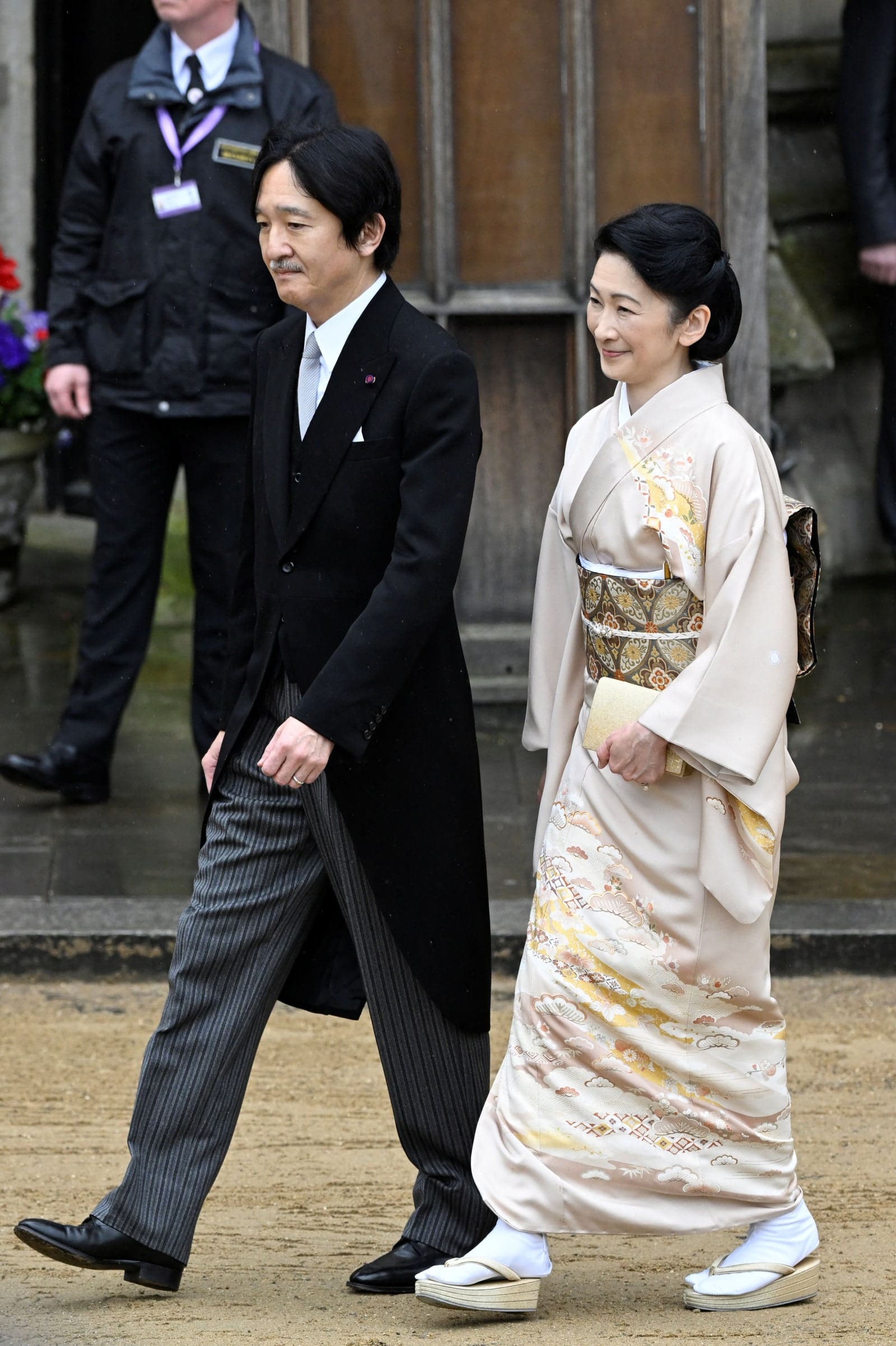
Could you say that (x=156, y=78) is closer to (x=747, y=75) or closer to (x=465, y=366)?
(x=747, y=75)

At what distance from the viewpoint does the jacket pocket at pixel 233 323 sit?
5148 mm

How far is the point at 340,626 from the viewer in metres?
3.08

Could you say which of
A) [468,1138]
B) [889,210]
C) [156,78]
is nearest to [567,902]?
[468,1138]

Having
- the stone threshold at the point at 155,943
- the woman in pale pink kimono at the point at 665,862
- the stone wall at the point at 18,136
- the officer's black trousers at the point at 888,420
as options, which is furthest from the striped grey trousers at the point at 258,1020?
the stone wall at the point at 18,136

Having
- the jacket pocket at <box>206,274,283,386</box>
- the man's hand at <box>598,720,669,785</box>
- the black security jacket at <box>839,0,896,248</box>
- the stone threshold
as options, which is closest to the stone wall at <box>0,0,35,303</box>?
the black security jacket at <box>839,0,896,248</box>

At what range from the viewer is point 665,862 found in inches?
120

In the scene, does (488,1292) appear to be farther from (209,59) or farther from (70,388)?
(209,59)

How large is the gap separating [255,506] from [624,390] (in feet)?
1.86

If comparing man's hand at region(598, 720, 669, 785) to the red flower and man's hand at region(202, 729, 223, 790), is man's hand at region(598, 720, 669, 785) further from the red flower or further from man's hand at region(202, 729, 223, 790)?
the red flower

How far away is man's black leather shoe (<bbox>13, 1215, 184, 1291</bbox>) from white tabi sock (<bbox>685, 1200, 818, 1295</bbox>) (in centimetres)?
77

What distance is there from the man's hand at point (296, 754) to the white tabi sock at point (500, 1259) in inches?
27.6

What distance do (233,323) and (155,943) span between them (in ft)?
4.95

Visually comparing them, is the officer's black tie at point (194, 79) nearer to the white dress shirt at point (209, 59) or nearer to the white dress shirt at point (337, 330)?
the white dress shirt at point (209, 59)

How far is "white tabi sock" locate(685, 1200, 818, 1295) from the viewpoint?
311 cm
